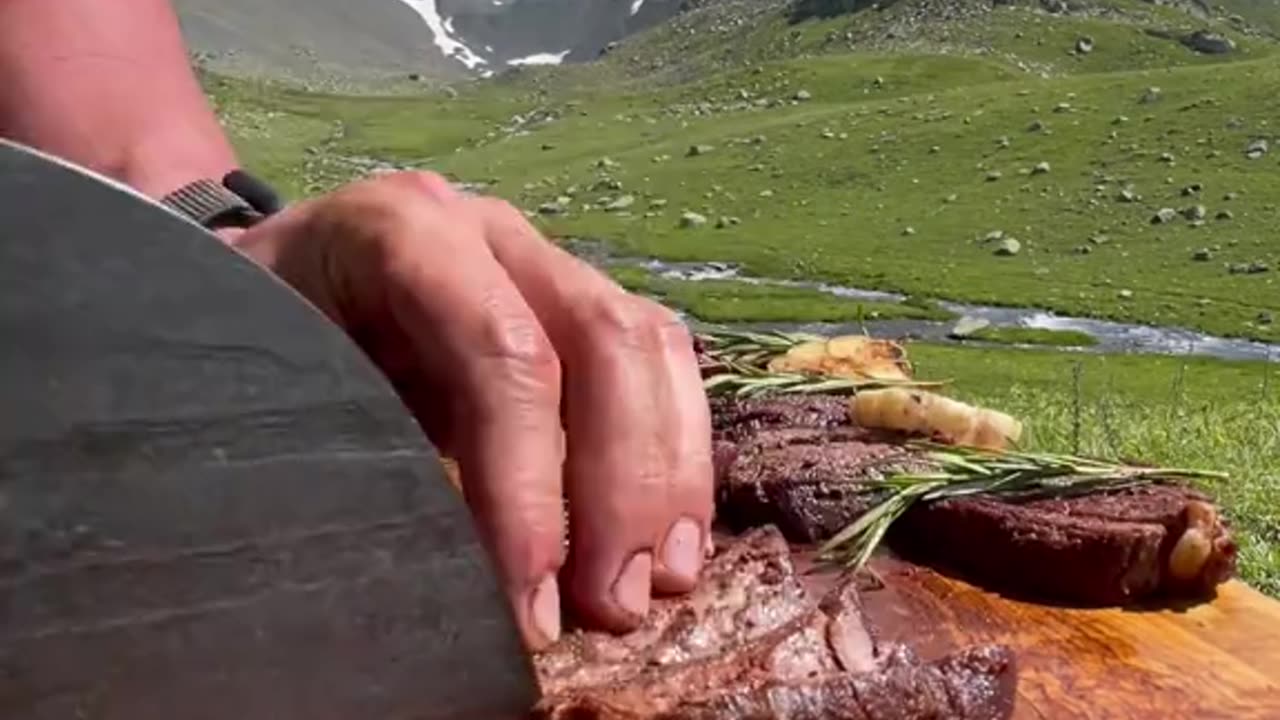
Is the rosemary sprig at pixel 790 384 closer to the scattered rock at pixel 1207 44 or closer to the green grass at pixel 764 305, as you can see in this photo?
the green grass at pixel 764 305

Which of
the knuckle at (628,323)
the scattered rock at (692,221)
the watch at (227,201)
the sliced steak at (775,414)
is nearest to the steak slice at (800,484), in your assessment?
the sliced steak at (775,414)

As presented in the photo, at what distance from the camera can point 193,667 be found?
→ 1965 mm

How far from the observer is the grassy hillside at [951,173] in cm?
4056

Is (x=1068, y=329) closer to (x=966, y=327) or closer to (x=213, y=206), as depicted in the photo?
(x=966, y=327)


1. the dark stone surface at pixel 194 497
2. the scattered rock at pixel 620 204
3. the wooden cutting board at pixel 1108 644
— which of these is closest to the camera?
the dark stone surface at pixel 194 497

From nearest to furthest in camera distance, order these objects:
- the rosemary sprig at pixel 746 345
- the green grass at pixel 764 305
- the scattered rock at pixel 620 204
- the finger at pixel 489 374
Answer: the finger at pixel 489 374 → the rosemary sprig at pixel 746 345 → the green grass at pixel 764 305 → the scattered rock at pixel 620 204

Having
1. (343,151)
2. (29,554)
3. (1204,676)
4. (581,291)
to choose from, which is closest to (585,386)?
(581,291)

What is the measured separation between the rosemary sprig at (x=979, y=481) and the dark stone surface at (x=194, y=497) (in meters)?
1.39

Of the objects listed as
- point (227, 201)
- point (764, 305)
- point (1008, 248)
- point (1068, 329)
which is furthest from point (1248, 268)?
point (227, 201)

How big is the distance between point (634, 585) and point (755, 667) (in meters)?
0.24

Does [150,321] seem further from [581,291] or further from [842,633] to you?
[842,633]

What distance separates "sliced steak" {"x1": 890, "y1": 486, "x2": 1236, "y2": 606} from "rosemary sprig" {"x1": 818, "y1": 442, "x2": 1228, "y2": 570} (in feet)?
0.20

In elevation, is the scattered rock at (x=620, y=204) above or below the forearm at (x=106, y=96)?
below

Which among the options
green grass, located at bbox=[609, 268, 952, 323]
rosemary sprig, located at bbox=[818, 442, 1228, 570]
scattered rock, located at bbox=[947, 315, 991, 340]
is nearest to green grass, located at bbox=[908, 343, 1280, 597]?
rosemary sprig, located at bbox=[818, 442, 1228, 570]
